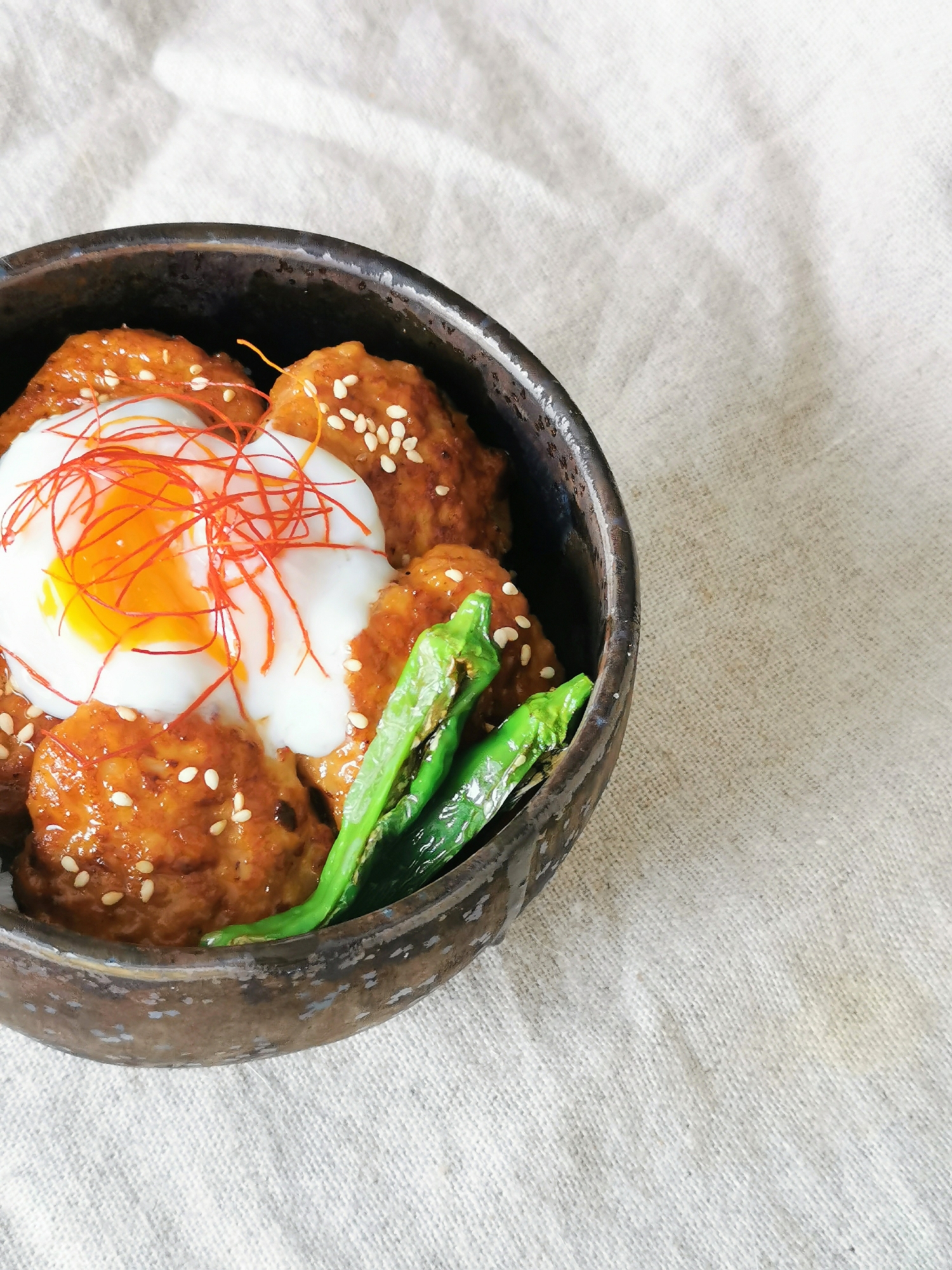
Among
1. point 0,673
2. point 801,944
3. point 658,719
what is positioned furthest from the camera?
point 658,719

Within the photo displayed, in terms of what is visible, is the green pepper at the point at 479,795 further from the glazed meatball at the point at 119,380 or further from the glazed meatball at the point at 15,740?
the glazed meatball at the point at 119,380

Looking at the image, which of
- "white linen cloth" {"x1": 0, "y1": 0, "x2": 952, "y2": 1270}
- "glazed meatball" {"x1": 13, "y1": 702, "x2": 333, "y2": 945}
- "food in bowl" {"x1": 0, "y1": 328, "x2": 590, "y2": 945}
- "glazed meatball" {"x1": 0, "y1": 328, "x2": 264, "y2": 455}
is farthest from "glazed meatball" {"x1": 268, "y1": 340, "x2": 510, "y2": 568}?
"white linen cloth" {"x1": 0, "y1": 0, "x2": 952, "y2": 1270}

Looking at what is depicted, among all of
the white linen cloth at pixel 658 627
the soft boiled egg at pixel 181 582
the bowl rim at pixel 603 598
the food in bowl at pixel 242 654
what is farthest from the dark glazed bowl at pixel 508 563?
the white linen cloth at pixel 658 627

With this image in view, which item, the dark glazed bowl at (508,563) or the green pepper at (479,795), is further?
the green pepper at (479,795)

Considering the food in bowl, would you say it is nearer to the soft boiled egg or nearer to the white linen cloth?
the soft boiled egg

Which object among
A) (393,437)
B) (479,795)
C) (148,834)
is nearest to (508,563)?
(393,437)

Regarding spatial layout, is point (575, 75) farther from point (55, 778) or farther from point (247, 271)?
point (55, 778)

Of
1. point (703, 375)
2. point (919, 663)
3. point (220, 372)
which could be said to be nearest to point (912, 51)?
point (703, 375)

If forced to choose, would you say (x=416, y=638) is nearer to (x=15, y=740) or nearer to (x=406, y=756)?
(x=406, y=756)
